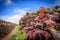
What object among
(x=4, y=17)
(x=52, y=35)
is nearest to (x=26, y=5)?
(x=4, y=17)

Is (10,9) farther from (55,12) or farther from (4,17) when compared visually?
(55,12)

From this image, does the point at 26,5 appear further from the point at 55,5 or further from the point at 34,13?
the point at 55,5

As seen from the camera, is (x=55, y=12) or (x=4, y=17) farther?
(x=4, y=17)

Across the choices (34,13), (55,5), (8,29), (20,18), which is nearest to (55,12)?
(55,5)

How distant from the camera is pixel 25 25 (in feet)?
10.5

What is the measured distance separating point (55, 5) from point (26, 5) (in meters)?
0.48

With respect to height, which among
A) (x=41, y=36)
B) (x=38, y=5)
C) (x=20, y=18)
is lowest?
(x=41, y=36)

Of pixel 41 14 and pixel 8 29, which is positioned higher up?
pixel 41 14

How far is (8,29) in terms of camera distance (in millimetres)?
3293

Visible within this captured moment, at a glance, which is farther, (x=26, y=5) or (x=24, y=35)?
(x=26, y=5)

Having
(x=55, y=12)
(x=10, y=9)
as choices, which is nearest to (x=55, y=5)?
(x=55, y=12)

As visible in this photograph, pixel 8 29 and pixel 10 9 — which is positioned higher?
pixel 10 9

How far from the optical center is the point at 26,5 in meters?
3.34

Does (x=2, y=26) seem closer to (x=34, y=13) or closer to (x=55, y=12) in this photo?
(x=34, y=13)
